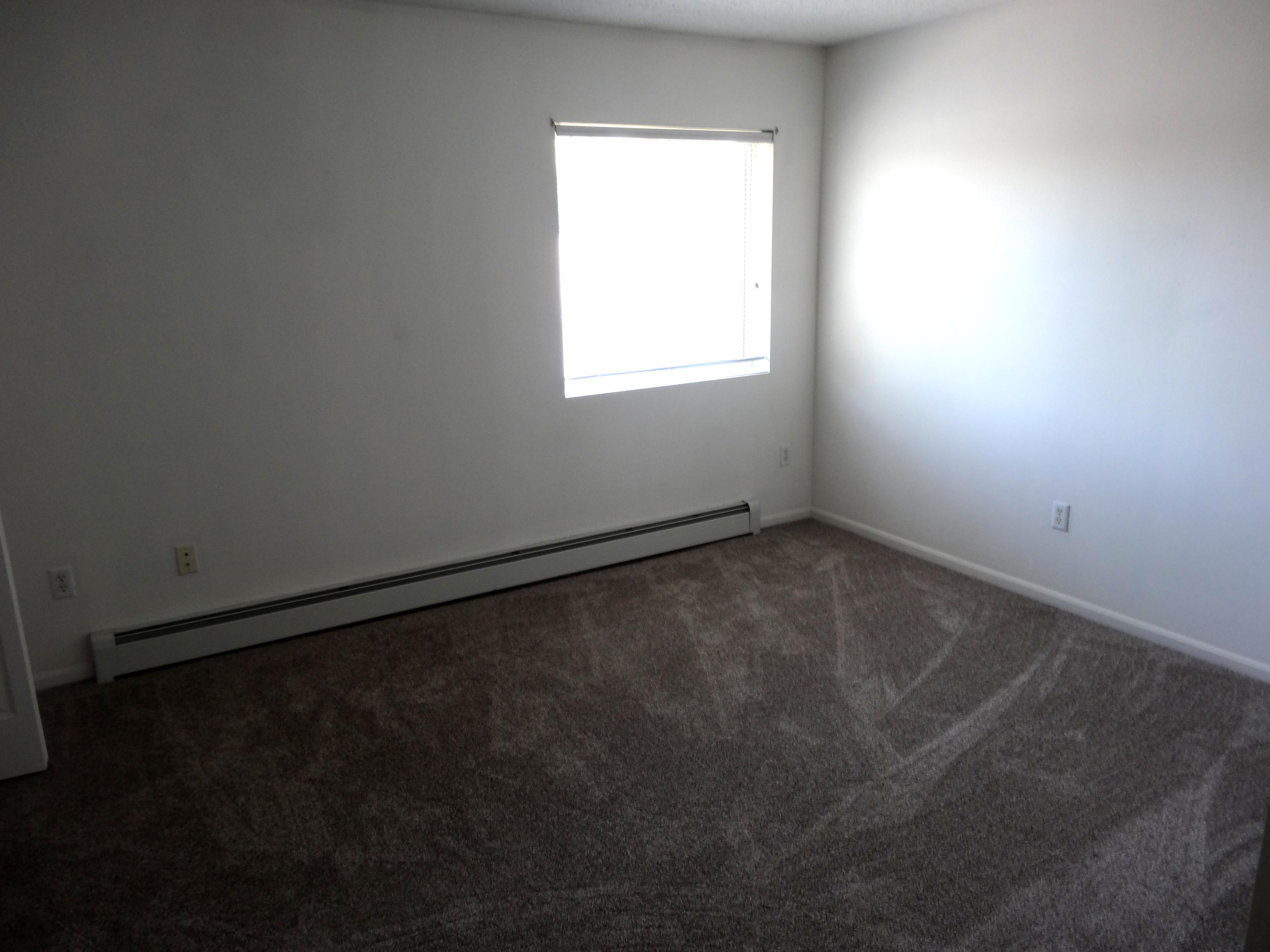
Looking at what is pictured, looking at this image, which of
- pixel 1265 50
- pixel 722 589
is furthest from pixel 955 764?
pixel 1265 50

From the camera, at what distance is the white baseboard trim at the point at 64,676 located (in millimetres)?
3086

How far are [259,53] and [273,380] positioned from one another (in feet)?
3.73

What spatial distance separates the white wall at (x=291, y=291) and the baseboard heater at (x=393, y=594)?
9 centimetres

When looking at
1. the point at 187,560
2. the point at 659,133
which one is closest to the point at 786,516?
the point at 659,133

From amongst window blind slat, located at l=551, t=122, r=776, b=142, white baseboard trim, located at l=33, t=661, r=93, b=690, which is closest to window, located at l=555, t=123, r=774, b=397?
window blind slat, located at l=551, t=122, r=776, b=142

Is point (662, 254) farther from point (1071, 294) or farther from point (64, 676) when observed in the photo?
point (64, 676)

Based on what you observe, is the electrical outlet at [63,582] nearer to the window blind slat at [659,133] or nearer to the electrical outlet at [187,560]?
the electrical outlet at [187,560]

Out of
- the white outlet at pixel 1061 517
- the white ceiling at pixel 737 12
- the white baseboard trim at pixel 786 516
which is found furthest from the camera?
the white baseboard trim at pixel 786 516

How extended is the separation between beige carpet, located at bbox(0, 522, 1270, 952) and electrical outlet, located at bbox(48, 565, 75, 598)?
33cm

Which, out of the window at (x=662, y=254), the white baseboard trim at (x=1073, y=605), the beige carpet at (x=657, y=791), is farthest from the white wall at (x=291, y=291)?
the white baseboard trim at (x=1073, y=605)

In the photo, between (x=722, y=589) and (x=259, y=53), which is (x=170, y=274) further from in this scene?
(x=722, y=589)

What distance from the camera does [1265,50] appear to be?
8.87 ft

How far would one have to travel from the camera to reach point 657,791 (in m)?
2.46

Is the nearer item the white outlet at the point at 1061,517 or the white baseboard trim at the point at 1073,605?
the white baseboard trim at the point at 1073,605
